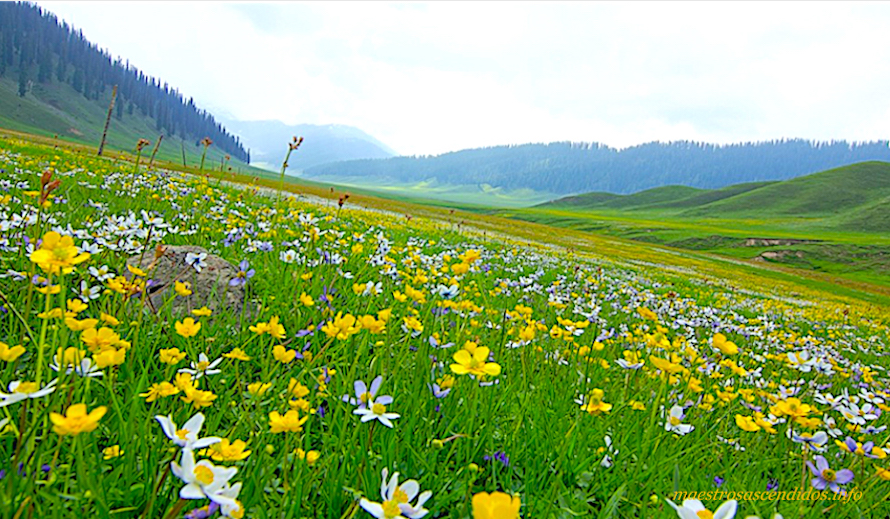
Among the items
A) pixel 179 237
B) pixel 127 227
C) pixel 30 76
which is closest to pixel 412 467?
pixel 127 227

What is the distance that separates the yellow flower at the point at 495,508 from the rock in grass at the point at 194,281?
3.08m

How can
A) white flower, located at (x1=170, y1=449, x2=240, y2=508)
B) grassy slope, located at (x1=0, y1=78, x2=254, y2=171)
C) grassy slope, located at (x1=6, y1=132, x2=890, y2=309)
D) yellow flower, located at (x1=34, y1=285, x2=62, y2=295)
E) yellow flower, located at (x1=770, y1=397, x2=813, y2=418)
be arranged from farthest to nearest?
1. grassy slope, located at (x1=0, y1=78, x2=254, y2=171)
2. grassy slope, located at (x1=6, y1=132, x2=890, y2=309)
3. yellow flower, located at (x1=770, y1=397, x2=813, y2=418)
4. yellow flower, located at (x1=34, y1=285, x2=62, y2=295)
5. white flower, located at (x1=170, y1=449, x2=240, y2=508)

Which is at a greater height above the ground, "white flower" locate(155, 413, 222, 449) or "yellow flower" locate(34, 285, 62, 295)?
"yellow flower" locate(34, 285, 62, 295)

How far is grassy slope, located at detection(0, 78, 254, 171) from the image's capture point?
13950 cm

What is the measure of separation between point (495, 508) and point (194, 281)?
134 inches

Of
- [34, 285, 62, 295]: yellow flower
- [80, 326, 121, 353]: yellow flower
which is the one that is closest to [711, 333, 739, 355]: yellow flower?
[80, 326, 121, 353]: yellow flower

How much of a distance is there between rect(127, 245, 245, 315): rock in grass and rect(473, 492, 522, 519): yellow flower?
3.08 metres

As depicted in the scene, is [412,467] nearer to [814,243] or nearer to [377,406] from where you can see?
[377,406]

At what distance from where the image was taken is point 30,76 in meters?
163

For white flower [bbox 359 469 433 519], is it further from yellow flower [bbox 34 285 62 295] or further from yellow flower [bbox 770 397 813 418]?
yellow flower [bbox 770 397 813 418]

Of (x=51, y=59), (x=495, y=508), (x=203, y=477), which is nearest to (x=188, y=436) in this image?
(x=203, y=477)

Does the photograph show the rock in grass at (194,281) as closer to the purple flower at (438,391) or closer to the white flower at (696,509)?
the purple flower at (438,391)

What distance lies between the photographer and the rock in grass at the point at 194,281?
11.7 ft

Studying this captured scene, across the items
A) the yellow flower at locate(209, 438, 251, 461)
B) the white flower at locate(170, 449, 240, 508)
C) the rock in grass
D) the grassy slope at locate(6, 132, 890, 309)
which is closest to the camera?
the white flower at locate(170, 449, 240, 508)
